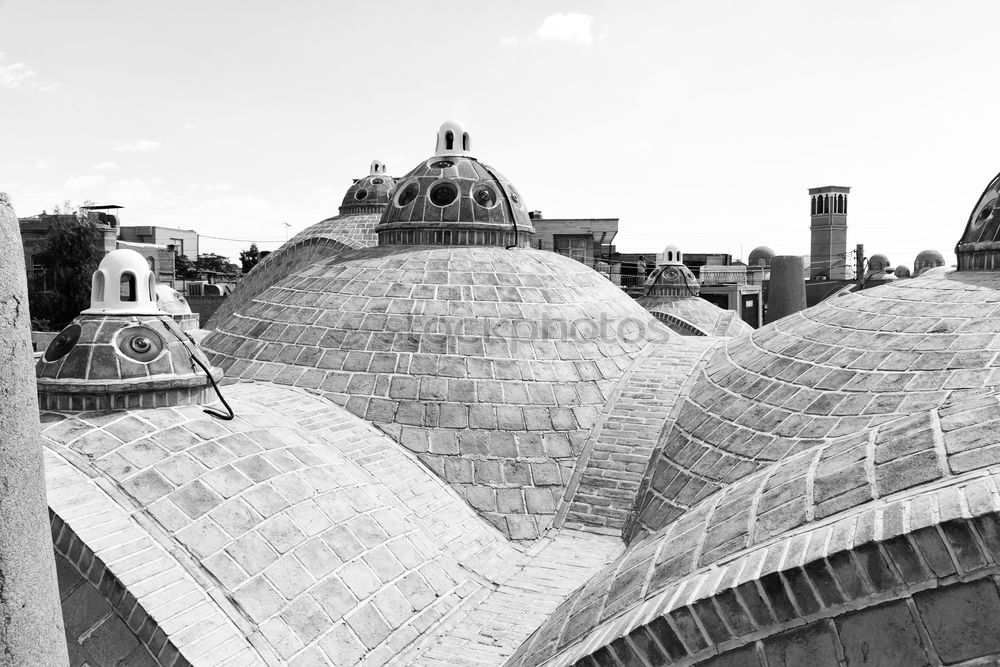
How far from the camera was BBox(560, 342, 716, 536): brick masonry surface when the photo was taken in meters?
10.3

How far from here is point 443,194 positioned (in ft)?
46.3

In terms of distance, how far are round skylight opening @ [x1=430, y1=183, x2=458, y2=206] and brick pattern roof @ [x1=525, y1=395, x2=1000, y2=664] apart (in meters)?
9.61

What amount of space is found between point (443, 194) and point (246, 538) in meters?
8.30

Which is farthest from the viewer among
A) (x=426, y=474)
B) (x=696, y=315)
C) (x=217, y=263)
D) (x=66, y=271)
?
(x=217, y=263)

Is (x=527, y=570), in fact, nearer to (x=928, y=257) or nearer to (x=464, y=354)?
(x=464, y=354)

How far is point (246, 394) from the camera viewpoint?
10.7 metres

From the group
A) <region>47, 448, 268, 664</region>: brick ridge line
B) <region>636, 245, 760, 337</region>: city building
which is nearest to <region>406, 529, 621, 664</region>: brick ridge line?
<region>47, 448, 268, 664</region>: brick ridge line

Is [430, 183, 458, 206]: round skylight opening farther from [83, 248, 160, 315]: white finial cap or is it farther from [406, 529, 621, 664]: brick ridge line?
[406, 529, 621, 664]: brick ridge line

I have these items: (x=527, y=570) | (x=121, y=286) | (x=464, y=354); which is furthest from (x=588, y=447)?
(x=121, y=286)

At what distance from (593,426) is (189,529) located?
237 inches

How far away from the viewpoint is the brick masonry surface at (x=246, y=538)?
638 cm

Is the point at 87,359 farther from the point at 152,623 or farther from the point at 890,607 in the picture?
the point at 890,607

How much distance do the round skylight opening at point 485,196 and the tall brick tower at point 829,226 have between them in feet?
136

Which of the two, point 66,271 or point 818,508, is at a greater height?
point 66,271
